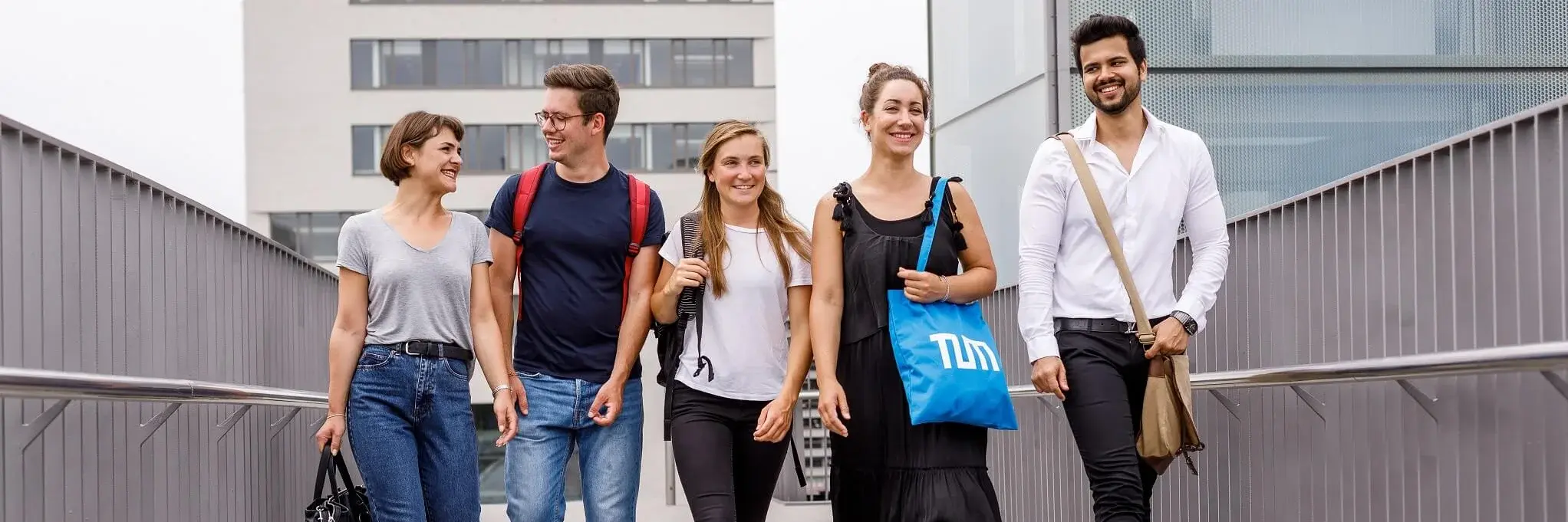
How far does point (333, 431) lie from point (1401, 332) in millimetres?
2991

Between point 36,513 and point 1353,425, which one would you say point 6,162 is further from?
point 1353,425

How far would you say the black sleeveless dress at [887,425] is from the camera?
425 cm

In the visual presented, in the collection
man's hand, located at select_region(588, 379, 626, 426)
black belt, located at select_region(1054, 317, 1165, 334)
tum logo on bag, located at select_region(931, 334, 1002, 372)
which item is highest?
black belt, located at select_region(1054, 317, 1165, 334)

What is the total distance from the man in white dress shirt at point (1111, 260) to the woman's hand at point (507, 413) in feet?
4.81

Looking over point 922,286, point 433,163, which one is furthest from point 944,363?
point 433,163

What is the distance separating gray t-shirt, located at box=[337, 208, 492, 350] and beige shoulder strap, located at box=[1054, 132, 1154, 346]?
69.9 inches

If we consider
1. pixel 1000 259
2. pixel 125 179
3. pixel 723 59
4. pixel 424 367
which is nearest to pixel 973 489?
pixel 424 367

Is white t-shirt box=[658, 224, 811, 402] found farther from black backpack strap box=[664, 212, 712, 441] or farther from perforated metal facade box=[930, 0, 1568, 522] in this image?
perforated metal facade box=[930, 0, 1568, 522]

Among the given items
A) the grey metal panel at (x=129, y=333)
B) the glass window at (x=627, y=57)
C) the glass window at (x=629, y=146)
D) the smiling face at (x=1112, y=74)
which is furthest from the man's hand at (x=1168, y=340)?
the glass window at (x=627, y=57)

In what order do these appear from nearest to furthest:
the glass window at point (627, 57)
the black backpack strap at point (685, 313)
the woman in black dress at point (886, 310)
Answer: the woman in black dress at point (886, 310) → the black backpack strap at point (685, 313) → the glass window at point (627, 57)

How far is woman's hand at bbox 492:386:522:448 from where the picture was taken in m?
4.79

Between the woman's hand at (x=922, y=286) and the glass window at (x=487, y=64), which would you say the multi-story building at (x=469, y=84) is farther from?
the woman's hand at (x=922, y=286)

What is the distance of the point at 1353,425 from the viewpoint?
15.2ft

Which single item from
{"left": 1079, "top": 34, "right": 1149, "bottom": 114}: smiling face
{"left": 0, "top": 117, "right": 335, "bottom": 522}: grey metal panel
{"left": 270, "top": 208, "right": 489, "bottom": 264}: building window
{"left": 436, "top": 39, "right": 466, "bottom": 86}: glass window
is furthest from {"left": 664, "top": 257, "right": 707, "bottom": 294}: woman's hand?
{"left": 436, "top": 39, "right": 466, "bottom": 86}: glass window
